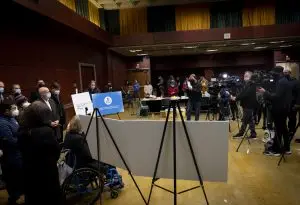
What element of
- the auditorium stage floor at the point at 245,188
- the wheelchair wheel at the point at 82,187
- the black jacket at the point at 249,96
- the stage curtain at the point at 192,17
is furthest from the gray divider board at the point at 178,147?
the stage curtain at the point at 192,17

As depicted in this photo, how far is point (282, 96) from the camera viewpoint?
417 cm

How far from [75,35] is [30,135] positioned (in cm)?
775

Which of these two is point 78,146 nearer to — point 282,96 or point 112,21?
point 282,96

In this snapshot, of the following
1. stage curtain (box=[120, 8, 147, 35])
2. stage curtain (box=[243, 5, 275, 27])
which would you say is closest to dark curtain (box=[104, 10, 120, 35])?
stage curtain (box=[120, 8, 147, 35])

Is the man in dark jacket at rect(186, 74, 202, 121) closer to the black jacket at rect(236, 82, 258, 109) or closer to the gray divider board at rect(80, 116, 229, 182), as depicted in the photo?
the black jacket at rect(236, 82, 258, 109)

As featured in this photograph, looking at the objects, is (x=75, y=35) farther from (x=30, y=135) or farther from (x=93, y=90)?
(x=30, y=135)

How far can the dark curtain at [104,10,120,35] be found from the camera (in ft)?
45.7

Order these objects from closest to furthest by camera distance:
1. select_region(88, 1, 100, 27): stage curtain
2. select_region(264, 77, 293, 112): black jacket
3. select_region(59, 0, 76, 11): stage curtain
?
1. select_region(264, 77, 293, 112): black jacket
2. select_region(59, 0, 76, 11): stage curtain
3. select_region(88, 1, 100, 27): stage curtain

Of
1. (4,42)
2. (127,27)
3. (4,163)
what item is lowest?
(4,163)

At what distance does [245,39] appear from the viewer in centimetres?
1223

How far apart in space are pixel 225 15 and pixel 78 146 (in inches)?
510

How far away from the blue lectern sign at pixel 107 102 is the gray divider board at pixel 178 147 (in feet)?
10.4

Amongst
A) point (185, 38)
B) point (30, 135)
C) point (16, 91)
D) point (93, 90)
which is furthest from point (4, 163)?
point (185, 38)

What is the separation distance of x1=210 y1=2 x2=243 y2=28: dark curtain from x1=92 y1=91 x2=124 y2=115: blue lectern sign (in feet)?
31.8
